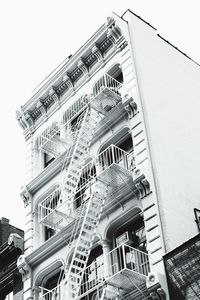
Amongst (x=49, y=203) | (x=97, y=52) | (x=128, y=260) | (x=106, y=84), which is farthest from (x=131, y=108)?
(x=49, y=203)

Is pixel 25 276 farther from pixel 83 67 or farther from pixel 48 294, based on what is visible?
pixel 83 67

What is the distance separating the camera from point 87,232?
2298 centimetres

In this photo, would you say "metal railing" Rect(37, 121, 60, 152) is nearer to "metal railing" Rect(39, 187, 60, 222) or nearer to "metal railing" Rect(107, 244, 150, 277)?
"metal railing" Rect(39, 187, 60, 222)

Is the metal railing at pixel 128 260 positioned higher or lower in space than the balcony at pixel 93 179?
lower

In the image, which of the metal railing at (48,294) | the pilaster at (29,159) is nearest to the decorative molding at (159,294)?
the metal railing at (48,294)

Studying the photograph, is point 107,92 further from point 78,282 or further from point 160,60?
point 78,282

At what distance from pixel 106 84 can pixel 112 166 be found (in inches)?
215

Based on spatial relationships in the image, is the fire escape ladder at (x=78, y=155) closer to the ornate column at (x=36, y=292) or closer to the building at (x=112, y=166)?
the building at (x=112, y=166)

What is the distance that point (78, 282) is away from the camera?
22.6 meters

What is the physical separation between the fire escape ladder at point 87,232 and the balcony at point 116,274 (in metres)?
0.54

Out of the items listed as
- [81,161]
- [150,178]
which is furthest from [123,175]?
[81,161]

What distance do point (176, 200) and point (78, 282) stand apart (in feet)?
15.3

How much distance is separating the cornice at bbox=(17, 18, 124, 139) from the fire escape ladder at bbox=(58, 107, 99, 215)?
12.4ft

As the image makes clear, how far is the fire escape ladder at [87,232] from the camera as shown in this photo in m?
22.1
